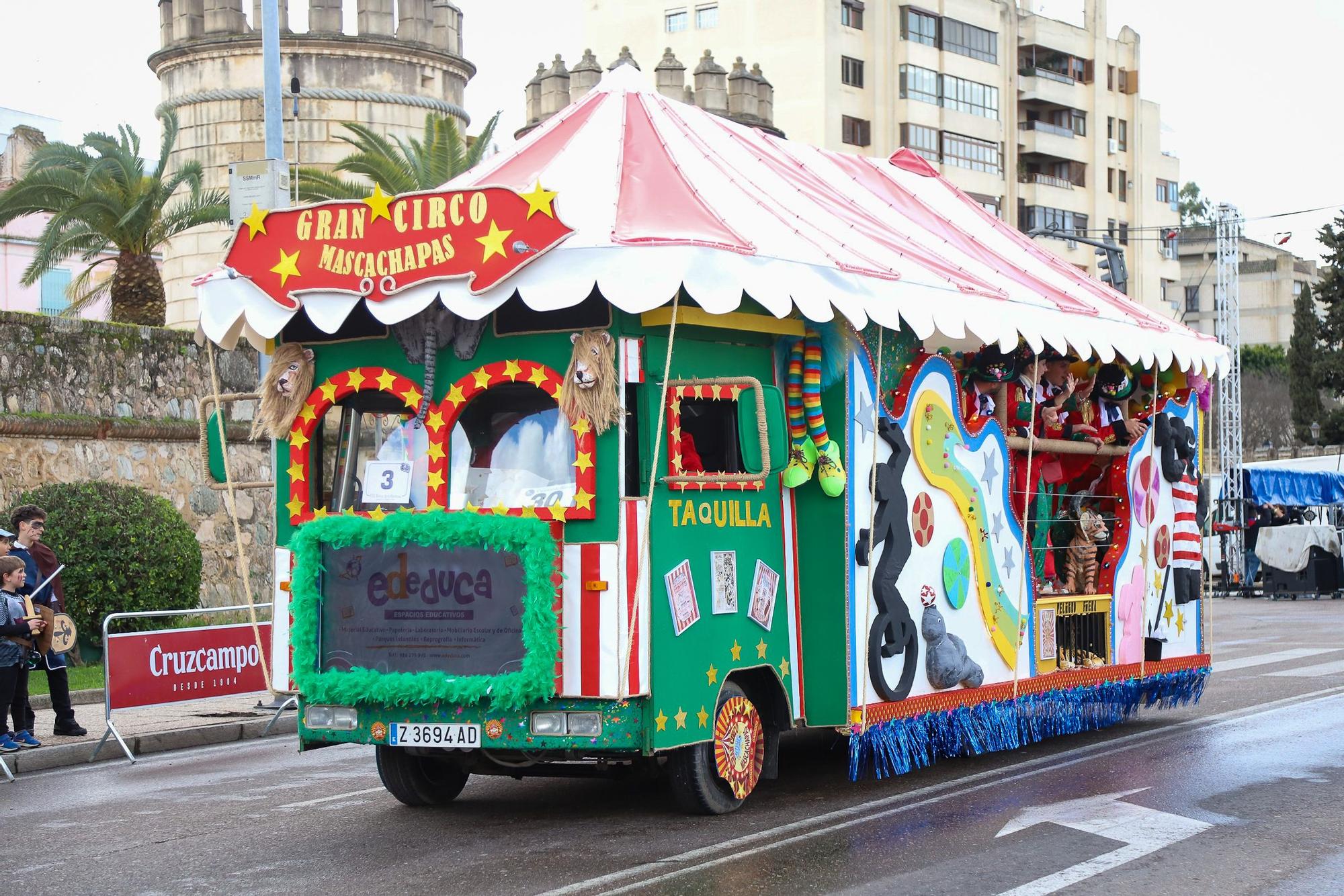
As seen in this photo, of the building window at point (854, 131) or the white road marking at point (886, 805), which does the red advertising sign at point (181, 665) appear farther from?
the building window at point (854, 131)

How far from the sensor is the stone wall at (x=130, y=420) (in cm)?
2022

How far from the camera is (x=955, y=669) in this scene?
397 inches

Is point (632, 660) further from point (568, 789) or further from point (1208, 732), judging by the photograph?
point (1208, 732)

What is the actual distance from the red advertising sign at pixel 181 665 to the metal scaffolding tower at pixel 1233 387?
27.7 meters

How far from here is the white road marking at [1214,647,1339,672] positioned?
58.4 ft

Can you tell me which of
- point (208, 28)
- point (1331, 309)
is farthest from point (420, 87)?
point (1331, 309)

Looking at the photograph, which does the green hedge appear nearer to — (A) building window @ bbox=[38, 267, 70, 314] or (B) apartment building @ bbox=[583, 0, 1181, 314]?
(A) building window @ bbox=[38, 267, 70, 314]

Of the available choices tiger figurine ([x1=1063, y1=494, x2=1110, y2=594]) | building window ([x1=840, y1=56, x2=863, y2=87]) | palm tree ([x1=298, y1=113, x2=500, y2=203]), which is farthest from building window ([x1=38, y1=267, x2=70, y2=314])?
tiger figurine ([x1=1063, y1=494, x2=1110, y2=594])

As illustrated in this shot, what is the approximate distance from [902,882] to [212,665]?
7.82 metres

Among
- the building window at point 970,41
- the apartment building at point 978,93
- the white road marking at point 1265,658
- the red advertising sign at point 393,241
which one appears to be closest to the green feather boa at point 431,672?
the red advertising sign at point 393,241

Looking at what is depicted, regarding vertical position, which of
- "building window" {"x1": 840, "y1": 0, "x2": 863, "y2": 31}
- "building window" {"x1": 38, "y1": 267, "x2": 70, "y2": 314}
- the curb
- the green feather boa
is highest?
"building window" {"x1": 840, "y1": 0, "x2": 863, "y2": 31}

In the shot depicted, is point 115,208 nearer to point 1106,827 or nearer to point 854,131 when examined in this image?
point 1106,827

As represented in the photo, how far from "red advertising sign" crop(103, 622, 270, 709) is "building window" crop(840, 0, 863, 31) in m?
54.1

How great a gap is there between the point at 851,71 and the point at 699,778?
5882 centimetres
